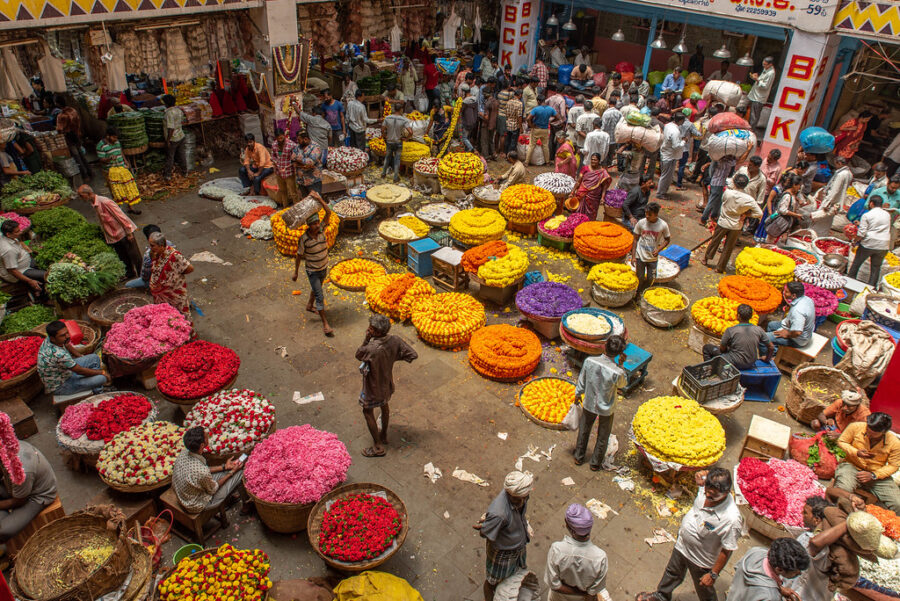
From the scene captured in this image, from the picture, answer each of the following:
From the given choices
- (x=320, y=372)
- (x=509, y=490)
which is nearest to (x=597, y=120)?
(x=320, y=372)

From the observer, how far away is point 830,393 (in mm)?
8172

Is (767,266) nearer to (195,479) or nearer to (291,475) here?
(291,475)

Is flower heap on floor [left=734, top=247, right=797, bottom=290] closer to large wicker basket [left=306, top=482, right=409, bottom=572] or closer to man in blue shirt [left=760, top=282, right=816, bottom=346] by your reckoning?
man in blue shirt [left=760, top=282, right=816, bottom=346]

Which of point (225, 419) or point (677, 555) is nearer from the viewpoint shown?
point (677, 555)

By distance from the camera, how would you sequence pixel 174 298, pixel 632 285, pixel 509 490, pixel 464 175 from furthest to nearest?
1. pixel 464 175
2. pixel 632 285
3. pixel 174 298
4. pixel 509 490

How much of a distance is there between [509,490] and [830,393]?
5718 millimetres

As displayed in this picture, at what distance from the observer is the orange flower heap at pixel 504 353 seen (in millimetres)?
8516

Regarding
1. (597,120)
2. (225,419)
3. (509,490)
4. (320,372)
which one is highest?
(597,120)

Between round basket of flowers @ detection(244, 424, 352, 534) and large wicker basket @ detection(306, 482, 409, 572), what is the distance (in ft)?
0.33

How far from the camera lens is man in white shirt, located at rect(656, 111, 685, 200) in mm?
13562

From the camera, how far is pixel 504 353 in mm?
8664

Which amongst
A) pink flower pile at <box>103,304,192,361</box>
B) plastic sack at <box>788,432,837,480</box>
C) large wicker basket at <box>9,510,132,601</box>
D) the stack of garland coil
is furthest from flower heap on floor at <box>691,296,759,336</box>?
the stack of garland coil

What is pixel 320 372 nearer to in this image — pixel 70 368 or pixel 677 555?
pixel 70 368

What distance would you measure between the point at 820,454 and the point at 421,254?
21.9 ft
